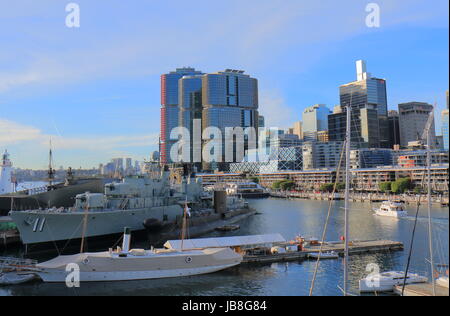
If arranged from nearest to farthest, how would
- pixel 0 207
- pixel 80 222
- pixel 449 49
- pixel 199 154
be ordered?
1. pixel 449 49
2. pixel 80 222
3. pixel 0 207
4. pixel 199 154

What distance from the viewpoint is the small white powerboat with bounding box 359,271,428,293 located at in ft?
74.9

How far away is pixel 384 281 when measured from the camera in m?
23.3

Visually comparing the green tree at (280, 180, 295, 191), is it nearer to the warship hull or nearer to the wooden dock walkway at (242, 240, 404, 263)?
the warship hull

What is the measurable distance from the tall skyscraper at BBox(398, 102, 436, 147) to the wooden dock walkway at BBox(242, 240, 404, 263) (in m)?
177

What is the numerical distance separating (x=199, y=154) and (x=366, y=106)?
97.5 metres

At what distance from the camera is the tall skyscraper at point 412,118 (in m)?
190

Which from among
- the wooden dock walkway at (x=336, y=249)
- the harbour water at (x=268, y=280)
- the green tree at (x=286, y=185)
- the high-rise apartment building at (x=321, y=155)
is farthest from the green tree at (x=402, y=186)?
the high-rise apartment building at (x=321, y=155)

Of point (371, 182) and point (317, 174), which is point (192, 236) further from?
point (317, 174)

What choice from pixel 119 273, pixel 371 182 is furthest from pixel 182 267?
pixel 371 182

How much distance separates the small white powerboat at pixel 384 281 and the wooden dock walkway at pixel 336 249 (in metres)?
8.12

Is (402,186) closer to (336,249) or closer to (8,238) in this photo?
(336,249)

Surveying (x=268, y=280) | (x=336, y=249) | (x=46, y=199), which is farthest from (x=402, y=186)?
(x=46, y=199)

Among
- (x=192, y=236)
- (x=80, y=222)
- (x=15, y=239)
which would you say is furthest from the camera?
(x=192, y=236)

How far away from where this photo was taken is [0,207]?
169 ft
